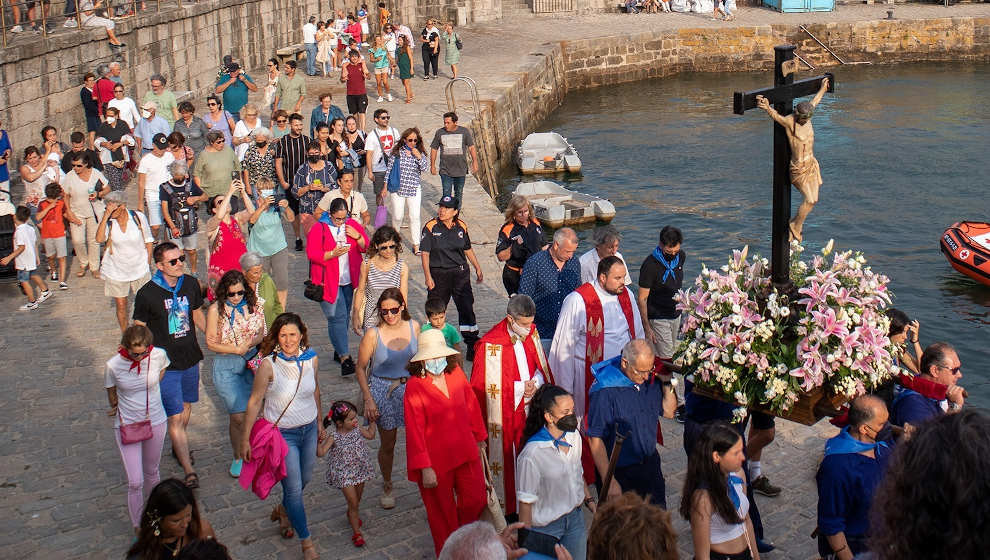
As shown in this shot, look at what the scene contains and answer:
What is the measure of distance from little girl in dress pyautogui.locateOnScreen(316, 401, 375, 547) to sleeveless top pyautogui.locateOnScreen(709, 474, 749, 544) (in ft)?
7.57

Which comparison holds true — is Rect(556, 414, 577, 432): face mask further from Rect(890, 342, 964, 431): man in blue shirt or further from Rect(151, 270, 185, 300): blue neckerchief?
Rect(151, 270, 185, 300): blue neckerchief

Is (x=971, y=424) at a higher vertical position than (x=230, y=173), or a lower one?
higher

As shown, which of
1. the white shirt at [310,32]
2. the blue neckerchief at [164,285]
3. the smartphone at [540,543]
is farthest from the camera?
the white shirt at [310,32]

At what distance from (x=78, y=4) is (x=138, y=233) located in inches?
417

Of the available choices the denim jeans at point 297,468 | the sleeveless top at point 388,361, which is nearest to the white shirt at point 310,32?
the sleeveless top at point 388,361

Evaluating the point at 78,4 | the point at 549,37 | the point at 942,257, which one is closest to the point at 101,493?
the point at 78,4

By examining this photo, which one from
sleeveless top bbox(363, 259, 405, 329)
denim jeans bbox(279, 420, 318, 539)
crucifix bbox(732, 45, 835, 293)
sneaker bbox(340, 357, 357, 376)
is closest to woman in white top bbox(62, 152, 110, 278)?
sneaker bbox(340, 357, 357, 376)

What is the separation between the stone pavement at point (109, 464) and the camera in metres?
7.08

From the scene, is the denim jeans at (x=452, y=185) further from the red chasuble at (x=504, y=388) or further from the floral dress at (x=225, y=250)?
the red chasuble at (x=504, y=388)

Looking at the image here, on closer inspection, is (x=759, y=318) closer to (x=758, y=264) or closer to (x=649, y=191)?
(x=758, y=264)

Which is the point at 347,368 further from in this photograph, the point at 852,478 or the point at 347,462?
the point at 852,478

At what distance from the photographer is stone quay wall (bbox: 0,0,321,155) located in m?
16.8

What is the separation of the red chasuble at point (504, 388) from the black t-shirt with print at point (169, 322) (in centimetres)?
226

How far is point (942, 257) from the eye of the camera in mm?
18953
